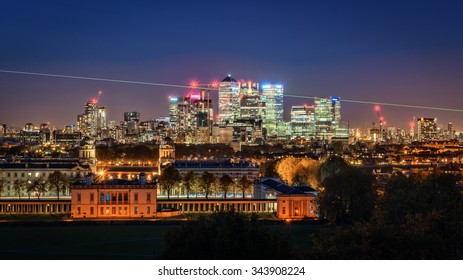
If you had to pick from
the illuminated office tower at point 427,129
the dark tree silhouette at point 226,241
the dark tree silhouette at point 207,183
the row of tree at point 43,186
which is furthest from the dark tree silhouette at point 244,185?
the illuminated office tower at point 427,129

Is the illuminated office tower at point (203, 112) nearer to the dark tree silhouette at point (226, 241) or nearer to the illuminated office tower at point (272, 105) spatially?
the illuminated office tower at point (272, 105)

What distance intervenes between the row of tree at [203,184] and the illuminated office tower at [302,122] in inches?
5316

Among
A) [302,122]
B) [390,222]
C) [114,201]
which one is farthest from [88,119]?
[390,222]

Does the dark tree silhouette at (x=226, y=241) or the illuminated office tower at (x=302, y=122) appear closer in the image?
the dark tree silhouette at (x=226, y=241)

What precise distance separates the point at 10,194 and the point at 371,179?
25120mm

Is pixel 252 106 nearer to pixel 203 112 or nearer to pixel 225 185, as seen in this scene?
pixel 203 112

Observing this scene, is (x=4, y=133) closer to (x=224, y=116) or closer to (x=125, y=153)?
(x=224, y=116)

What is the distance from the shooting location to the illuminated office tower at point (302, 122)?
600 ft

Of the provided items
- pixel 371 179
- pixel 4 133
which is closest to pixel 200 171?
pixel 371 179

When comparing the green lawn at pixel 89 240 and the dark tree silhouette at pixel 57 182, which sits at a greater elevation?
the dark tree silhouette at pixel 57 182

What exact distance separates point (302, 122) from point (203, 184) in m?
140

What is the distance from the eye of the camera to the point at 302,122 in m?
185

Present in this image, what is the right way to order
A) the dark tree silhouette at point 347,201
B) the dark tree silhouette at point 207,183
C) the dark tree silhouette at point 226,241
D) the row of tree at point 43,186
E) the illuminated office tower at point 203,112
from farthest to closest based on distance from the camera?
the illuminated office tower at point 203,112 < the dark tree silhouette at point 207,183 < the row of tree at point 43,186 < the dark tree silhouette at point 347,201 < the dark tree silhouette at point 226,241

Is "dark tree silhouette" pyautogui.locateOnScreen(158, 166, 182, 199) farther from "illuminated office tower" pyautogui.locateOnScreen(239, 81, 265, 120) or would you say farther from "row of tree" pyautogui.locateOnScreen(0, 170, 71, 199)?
"illuminated office tower" pyautogui.locateOnScreen(239, 81, 265, 120)
